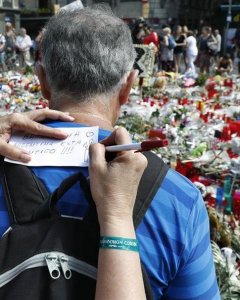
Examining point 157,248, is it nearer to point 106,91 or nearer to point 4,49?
point 106,91

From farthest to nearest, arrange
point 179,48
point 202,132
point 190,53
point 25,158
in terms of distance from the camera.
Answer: point 179,48
point 190,53
point 202,132
point 25,158

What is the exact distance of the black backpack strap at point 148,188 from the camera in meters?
1.03

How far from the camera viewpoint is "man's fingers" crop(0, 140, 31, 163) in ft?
3.86

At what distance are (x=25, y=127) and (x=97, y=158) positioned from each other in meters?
0.33

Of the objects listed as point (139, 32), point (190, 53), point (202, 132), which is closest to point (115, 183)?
point (202, 132)

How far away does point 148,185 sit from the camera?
1.12 m

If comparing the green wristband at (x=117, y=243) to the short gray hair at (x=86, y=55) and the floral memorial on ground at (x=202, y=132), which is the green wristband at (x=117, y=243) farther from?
the floral memorial on ground at (x=202, y=132)

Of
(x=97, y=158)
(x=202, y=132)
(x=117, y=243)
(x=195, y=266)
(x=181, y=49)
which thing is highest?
(x=97, y=158)

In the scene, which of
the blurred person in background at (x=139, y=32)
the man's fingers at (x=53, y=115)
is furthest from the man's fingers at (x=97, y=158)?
the blurred person in background at (x=139, y=32)

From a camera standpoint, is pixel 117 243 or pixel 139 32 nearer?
pixel 117 243

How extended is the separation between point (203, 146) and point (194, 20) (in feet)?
127

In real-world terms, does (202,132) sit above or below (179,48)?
above

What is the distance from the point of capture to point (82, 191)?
3.63ft

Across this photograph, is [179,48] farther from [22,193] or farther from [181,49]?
[22,193]
